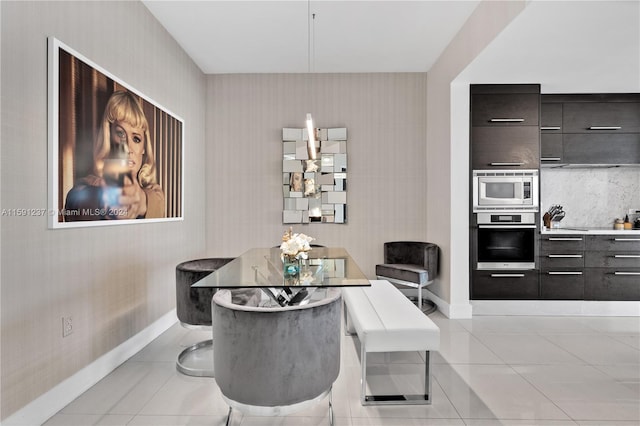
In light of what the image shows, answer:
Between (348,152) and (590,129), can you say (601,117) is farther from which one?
(348,152)

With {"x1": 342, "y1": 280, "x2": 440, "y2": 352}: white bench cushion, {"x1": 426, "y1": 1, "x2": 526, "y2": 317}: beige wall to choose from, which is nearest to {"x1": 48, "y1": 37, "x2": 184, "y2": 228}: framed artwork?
{"x1": 342, "y1": 280, "x2": 440, "y2": 352}: white bench cushion

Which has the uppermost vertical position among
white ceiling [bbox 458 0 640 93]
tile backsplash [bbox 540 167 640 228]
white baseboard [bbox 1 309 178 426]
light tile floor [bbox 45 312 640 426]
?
white ceiling [bbox 458 0 640 93]

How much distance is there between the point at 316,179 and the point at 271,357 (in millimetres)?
3374

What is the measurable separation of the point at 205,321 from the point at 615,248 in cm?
434

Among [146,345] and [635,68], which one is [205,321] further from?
[635,68]

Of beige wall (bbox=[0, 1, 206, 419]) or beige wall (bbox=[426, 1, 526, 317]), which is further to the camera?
beige wall (bbox=[426, 1, 526, 317])

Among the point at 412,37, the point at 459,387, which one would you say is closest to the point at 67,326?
the point at 459,387

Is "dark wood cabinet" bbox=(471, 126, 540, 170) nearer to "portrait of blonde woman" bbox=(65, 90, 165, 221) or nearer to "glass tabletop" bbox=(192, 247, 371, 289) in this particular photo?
"glass tabletop" bbox=(192, 247, 371, 289)

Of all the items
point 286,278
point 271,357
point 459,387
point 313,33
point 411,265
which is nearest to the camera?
point 271,357

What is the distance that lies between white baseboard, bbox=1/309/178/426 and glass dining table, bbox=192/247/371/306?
1048 mm

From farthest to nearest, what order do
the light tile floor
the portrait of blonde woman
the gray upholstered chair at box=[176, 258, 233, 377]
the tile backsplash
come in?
1. the tile backsplash
2. the gray upholstered chair at box=[176, 258, 233, 377]
3. the portrait of blonde woman
4. the light tile floor

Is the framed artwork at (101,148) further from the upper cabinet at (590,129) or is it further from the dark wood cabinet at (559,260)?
the upper cabinet at (590,129)

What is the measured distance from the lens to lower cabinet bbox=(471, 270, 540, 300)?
417cm

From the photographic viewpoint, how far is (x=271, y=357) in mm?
1751
